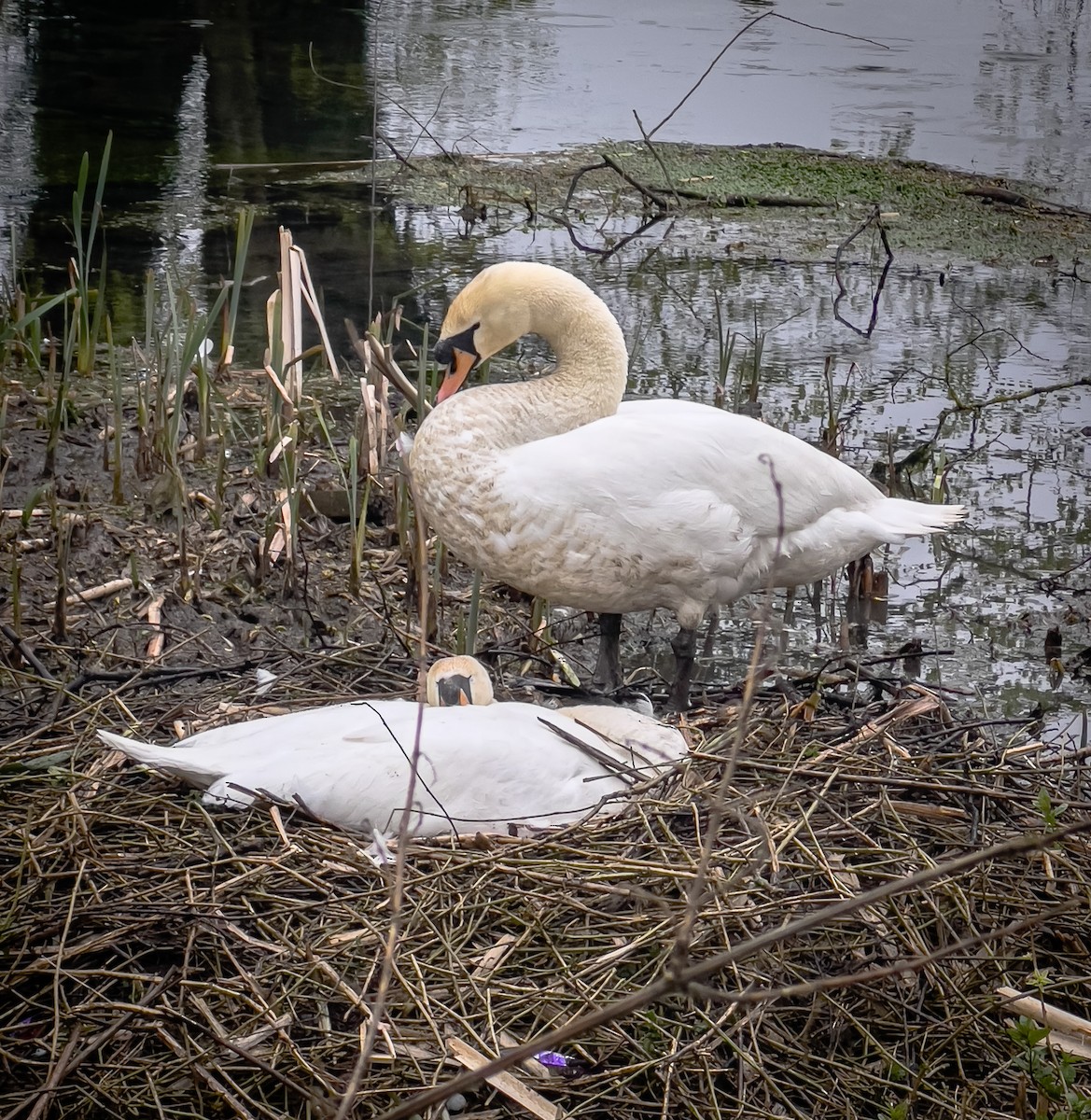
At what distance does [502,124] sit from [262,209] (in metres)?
3.25

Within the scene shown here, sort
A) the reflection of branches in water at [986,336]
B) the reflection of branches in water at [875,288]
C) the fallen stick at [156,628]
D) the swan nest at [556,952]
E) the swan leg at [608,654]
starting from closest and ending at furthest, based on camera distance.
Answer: the swan nest at [556,952] < the swan leg at [608,654] < the fallen stick at [156,628] < the reflection of branches in water at [986,336] < the reflection of branches in water at [875,288]

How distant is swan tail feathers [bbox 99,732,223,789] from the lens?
10.6ft

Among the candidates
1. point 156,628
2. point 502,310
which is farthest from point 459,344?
point 156,628

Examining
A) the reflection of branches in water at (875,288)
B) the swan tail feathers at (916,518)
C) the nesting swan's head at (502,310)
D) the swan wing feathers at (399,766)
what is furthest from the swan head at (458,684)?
the reflection of branches in water at (875,288)

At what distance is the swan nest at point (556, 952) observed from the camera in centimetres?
259

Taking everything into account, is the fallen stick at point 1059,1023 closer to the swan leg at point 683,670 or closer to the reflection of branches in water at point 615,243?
the swan leg at point 683,670

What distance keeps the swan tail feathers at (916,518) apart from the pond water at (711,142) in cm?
81

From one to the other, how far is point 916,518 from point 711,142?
854 centimetres

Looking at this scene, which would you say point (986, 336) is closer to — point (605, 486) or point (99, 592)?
point (605, 486)

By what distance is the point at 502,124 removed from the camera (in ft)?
40.6

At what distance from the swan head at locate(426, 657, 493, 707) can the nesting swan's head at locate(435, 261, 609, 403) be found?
84cm

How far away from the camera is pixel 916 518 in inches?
171

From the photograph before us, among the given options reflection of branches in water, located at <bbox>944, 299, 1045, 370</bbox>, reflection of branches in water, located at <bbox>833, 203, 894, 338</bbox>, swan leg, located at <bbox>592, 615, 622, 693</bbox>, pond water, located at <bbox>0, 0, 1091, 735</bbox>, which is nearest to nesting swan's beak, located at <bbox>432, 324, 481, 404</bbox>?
pond water, located at <bbox>0, 0, 1091, 735</bbox>

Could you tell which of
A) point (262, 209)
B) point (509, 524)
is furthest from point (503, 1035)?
point (262, 209)
